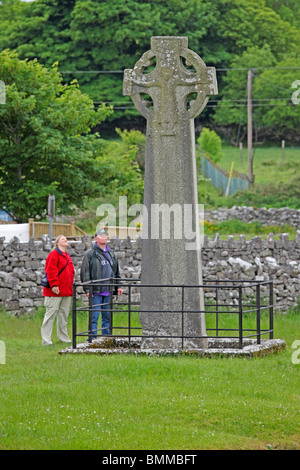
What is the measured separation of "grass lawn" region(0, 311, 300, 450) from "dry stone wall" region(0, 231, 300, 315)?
6202 mm

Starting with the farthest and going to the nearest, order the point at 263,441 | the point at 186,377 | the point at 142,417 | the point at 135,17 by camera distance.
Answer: the point at 135,17, the point at 186,377, the point at 142,417, the point at 263,441

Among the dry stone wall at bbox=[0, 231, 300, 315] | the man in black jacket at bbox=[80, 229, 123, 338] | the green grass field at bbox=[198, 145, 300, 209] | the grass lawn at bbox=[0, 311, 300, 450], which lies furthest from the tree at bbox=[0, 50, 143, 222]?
the grass lawn at bbox=[0, 311, 300, 450]

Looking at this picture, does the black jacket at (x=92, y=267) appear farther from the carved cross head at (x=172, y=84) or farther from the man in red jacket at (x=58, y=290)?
the carved cross head at (x=172, y=84)

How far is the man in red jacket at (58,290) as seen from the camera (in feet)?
44.5

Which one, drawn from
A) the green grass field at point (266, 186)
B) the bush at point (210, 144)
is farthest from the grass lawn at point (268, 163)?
the bush at point (210, 144)

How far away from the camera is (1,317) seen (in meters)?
17.4

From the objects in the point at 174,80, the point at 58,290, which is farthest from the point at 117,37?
the point at 174,80

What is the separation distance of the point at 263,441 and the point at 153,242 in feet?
14.6

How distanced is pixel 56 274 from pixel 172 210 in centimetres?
253

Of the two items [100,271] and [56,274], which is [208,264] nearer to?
[100,271]

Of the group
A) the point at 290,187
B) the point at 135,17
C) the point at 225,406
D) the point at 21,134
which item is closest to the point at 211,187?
the point at 290,187

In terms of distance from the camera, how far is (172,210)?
473 inches

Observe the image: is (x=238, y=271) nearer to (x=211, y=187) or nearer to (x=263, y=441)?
(x=263, y=441)
